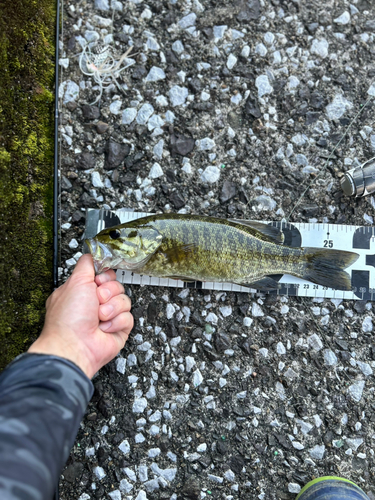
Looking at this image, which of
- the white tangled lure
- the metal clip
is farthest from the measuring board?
the white tangled lure

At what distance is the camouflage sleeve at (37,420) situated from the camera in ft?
4.95

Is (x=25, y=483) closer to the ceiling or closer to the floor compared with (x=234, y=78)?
closer to the floor

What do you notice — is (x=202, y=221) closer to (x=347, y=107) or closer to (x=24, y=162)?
(x=24, y=162)

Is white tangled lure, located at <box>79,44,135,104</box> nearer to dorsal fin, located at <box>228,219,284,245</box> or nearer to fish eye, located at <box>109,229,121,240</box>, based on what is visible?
fish eye, located at <box>109,229,121,240</box>

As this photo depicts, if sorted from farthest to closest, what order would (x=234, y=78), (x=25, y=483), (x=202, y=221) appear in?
(x=234, y=78)
(x=202, y=221)
(x=25, y=483)

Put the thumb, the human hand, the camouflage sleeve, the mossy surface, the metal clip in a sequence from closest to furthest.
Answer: the camouflage sleeve
the human hand
the thumb
the mossy surface
the metal clip

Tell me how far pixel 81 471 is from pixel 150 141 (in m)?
2.96

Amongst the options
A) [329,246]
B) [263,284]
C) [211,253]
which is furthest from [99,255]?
[329,246]

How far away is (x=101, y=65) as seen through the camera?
3215 mm

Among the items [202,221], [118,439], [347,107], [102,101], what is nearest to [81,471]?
[118,439]

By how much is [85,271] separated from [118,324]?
47 centimetres

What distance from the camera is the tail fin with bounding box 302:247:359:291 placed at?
9.98ft

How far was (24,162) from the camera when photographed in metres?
3.05

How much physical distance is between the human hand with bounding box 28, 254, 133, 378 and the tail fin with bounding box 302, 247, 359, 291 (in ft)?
5.13
